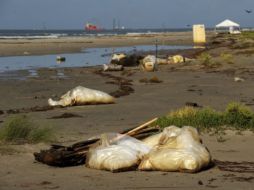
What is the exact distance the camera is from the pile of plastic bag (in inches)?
295

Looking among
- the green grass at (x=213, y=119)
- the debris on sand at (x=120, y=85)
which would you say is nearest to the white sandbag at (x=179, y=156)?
the green grass at (x=213, y=119)

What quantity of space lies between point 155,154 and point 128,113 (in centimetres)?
628

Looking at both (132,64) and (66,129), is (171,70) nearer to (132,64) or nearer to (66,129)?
(132,64)

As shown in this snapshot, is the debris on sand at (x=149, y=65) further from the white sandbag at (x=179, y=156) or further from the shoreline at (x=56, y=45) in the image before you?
the white sandbag at (x=179, y=156)

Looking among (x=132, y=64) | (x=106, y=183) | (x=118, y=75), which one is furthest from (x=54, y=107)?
(x=132, y=64)

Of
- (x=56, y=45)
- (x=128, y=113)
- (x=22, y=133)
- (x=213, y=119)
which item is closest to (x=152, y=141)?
(x=22, y=133)

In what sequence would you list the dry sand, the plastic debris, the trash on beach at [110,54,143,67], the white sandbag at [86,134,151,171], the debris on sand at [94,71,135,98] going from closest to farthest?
the white sandbag at [86,134,151,171], the debris on sand at [94,71,135,98], the plastic debris, the trash on beach at [110,54,143,67], the dry sand

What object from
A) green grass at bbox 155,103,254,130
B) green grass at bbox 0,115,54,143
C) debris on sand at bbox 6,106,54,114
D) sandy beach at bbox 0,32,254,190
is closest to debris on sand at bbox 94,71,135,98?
sandy beach at bbox 0,32,254,190

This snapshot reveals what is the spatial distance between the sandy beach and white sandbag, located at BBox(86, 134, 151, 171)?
115mm

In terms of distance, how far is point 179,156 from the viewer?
7480 mm

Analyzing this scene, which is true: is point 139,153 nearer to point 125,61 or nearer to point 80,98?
point 80,98

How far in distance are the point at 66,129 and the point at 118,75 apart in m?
15.2

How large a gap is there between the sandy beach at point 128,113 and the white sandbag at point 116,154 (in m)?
0.11

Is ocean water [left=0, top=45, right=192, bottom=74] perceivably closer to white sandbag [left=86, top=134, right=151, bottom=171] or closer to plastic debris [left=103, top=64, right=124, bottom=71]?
plastic debris [left=103, top=64, right=124, bottom=71]
